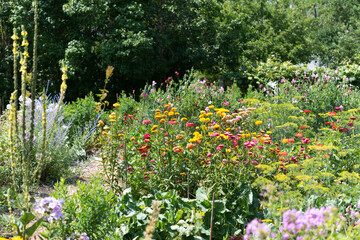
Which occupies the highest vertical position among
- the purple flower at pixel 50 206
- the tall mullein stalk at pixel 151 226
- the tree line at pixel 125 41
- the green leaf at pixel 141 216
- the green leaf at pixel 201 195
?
the tree line at pixel 125 41

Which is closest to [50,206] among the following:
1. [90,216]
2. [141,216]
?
[90,216]

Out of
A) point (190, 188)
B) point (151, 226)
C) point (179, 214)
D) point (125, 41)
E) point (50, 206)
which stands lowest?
point (190, 188)

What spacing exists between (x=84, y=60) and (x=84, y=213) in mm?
9346

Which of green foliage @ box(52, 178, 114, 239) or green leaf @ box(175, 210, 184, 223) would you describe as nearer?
green foliage @ box(52, 178, 114, 239)

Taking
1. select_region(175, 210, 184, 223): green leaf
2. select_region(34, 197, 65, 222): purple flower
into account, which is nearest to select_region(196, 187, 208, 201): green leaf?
select_region(175, 210, 184, 223): green leaf

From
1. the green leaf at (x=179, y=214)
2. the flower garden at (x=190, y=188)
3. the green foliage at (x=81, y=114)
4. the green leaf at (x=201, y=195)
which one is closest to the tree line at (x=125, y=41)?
the green foliage at (x=81, y=114)

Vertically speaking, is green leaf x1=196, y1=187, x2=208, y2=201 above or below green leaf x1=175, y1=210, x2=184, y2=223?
above

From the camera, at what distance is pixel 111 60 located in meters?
10.7

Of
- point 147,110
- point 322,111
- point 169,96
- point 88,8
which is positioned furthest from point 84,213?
point 88,8

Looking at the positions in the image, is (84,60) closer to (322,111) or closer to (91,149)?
(91,149)

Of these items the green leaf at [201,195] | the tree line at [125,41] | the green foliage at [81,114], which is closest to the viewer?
the green leaf at [201,195]

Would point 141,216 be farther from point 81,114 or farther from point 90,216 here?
point 81,114

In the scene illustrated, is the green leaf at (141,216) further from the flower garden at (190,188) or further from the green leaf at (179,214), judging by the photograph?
the green leaf at (179,214)

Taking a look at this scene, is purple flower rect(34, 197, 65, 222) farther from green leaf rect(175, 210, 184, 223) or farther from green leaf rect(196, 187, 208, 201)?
green leaf rect(196, 187, 208, 201)
